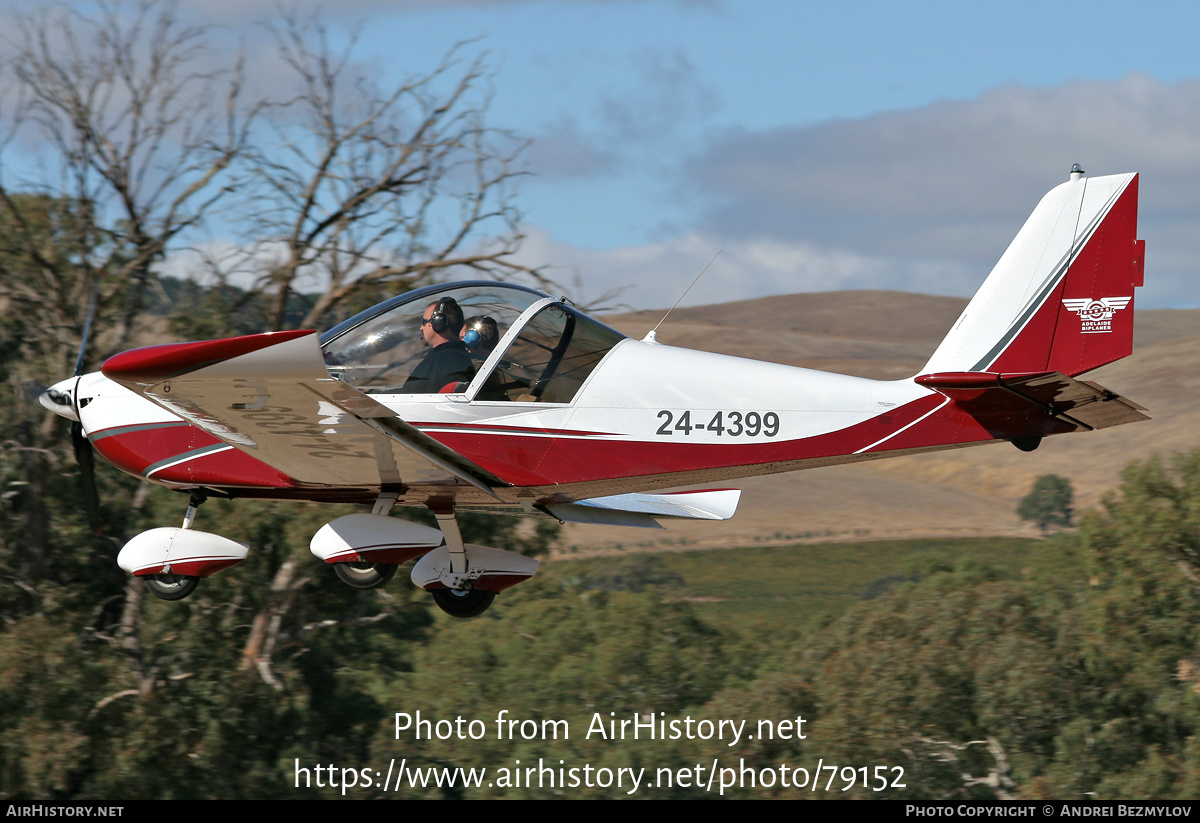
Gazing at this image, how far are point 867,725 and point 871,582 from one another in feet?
69.3

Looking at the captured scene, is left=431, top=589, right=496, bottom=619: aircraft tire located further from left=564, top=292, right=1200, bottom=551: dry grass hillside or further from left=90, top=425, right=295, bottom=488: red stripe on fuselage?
left=564, top=292, right=1200, bottom=551: dry grass hillside

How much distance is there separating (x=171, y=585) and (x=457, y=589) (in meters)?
2.17

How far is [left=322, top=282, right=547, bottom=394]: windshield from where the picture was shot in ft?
25.8

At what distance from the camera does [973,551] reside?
51562 millimetres

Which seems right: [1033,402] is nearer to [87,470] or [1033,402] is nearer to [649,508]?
[649,508]

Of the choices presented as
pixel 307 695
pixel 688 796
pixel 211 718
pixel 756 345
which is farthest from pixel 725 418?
pixel 756 345

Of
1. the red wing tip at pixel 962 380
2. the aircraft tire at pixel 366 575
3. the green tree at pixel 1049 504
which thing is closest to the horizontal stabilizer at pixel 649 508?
the aircraft tire at pixel 366 575

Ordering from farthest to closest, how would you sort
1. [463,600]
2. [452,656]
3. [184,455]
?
[452,656] < [463,600] < [184,455]

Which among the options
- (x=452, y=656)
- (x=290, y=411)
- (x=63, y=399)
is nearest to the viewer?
(x=290, y=411)

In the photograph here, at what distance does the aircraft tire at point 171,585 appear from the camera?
28.5 ft

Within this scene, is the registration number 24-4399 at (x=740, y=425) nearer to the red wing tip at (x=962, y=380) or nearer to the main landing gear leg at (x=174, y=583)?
the red wing tip at (x=962, y=380)

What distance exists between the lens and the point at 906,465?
60.9 m

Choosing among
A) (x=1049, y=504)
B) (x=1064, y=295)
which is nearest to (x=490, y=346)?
(x=1064, y=295)

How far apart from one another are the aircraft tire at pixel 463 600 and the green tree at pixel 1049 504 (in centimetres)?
4966
